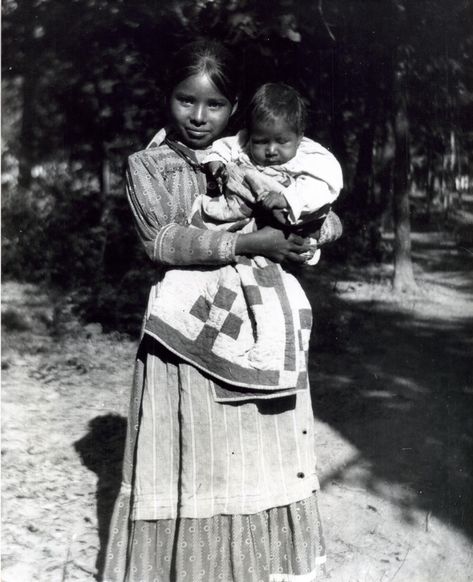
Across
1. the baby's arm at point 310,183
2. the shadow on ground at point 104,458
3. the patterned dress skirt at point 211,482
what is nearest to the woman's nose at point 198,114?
the baby's arm at point 310,183

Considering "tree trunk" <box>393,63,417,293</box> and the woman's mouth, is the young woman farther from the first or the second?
"tree trunk" <box>393,63,417,293</box>

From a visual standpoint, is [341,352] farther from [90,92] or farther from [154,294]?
[154,294]

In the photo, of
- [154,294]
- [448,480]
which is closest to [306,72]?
[448,480]

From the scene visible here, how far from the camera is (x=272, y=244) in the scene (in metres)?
2.19

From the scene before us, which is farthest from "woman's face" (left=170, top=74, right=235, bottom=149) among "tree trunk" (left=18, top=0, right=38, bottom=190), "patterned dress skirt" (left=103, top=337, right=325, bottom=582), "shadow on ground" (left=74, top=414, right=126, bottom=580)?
"tree trunk" (left=18, top=0, right=38, bottom=190)

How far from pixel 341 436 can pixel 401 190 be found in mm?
4154

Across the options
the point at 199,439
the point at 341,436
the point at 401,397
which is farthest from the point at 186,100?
the point at 401,397

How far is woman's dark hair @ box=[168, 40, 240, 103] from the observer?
7.22ft

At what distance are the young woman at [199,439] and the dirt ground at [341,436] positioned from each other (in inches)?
25.3

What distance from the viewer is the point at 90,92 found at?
722 cm

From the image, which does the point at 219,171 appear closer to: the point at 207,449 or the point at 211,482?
the point at 207,449

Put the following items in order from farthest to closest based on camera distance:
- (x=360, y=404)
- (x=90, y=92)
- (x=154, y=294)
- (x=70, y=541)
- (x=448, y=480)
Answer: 1. (x=90, y=92)
2. (x=360, y=404)
3. (x=448, y=480)
4. (x=70, y=541)
5. (x=154, y=294)

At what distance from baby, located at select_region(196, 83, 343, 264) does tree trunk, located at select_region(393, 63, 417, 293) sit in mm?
5717

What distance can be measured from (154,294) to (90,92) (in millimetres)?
Result: 5461
